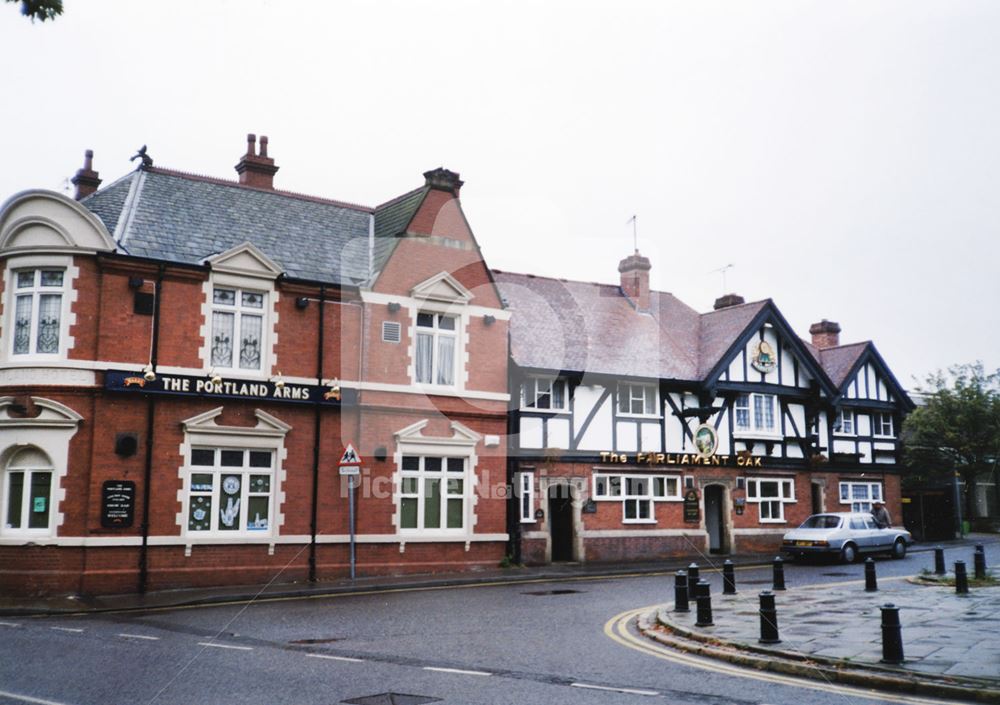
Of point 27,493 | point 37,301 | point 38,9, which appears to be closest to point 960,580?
point 38,9

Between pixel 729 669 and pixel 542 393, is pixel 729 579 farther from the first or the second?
pixel 542 393

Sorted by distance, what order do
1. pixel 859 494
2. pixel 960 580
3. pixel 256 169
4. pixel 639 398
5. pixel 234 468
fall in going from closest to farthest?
pixel 960 580 → pixel 234 468 → pixel 256 169 → pixel 639 398 → pixel 859 494

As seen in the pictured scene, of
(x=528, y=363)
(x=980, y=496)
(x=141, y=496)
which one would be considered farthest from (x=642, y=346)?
(x=980, y=496)

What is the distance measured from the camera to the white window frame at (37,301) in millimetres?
20938

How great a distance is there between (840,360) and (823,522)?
474 inches

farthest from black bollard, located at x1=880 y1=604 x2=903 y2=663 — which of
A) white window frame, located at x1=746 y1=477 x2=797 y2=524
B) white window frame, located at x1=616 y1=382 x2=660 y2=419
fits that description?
white window frame, located at x1=746 y1=477 x2=797 y2=524

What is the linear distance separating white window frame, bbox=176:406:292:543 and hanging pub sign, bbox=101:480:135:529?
116 centimetres

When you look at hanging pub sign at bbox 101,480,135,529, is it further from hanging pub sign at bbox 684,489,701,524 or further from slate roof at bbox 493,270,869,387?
hanging pub sign at bbox 684,489,701,524

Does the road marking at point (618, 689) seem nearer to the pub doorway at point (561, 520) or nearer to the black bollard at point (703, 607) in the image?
the black bollard at point (703, 607)

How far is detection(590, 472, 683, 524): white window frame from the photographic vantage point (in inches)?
1179

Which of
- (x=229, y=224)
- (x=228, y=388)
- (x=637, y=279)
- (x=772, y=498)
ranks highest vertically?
(x=637, y=279)

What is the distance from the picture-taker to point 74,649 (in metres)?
12.5

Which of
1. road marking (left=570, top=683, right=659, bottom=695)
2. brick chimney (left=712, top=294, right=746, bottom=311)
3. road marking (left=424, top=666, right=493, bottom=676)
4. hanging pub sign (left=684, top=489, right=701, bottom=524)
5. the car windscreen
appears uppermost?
brick chimney (left=712, top=294, right=746, bottom=311)

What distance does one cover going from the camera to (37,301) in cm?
2114
